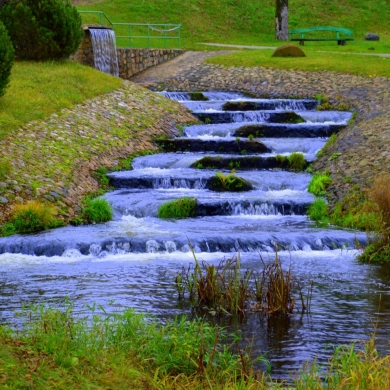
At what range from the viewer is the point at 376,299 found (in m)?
9.59

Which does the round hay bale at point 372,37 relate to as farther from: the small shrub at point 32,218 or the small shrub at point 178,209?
the small shrub at point 32,218

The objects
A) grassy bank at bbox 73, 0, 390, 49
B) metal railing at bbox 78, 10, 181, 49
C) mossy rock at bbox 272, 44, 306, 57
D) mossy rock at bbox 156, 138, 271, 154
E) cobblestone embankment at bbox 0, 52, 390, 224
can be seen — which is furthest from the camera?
grassy bank at bbox 73, 0, 390, 49

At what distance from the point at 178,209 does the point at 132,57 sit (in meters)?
16.7

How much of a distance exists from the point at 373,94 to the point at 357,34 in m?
19.2

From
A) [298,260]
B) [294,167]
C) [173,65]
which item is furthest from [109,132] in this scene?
[173,65]

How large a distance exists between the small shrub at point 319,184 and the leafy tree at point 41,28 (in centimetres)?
1010

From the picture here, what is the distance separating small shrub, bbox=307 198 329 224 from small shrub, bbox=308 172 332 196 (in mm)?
839

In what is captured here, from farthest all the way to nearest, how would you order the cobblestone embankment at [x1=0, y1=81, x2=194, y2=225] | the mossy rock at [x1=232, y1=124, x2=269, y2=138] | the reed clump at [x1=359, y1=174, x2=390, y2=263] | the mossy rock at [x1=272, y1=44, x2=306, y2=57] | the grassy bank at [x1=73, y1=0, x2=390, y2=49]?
the grassy bank at [x1=73, y1=0, x2=390, y2=49], the mossy rock at [x1=272, y1=44, x2=306, y2=57], the mossy rock at [x1=232, y1=124, x2=269, y2=138], the cobblestone embankment at [x1=0, y1=81, x2=194, y2=225], the reed clump at [x1=359, y1=174, x2=390, y2=263]

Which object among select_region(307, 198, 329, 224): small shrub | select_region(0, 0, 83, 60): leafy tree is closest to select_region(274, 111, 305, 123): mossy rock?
select_region(0, 0, 83, 60): leafy tree

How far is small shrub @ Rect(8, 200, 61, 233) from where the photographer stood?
Result: 13.3 meters

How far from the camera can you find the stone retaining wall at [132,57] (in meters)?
27.9

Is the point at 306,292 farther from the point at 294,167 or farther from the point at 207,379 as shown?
the point at 294,167

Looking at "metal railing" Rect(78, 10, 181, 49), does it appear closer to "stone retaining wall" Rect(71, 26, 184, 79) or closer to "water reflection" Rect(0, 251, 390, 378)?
"stone retaining wall" Rect(71, 26, 184, 79)

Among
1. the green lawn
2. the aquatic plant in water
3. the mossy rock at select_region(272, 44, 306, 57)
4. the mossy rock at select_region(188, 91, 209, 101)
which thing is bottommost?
the mossy rock at select_region(188, 91, 209, 101)
